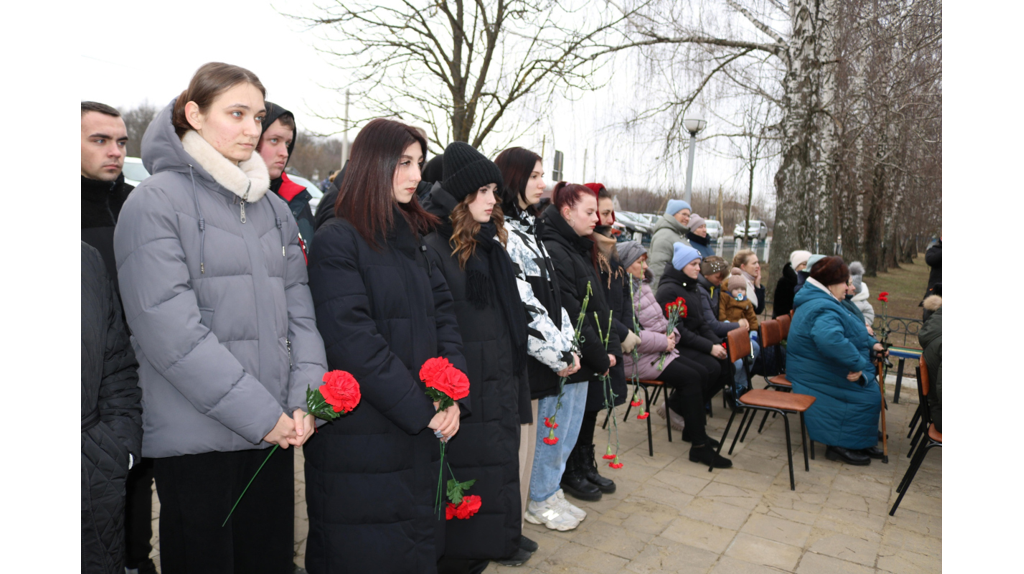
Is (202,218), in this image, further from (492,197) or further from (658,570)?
(658,570)

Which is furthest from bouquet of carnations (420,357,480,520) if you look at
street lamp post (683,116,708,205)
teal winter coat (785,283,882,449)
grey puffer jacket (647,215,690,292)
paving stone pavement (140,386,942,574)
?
street lamp post (683,116,708,205)

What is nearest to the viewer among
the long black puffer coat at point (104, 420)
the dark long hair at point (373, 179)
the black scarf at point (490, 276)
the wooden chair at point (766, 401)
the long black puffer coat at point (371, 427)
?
the long black puffer coat at point (104, 420)

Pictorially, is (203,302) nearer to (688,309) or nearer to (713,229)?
(688,309)

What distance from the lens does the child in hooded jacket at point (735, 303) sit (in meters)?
6.29

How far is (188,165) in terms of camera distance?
1997 millimetres

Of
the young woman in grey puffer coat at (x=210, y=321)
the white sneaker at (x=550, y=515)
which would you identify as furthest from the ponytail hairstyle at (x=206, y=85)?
the white sneaker at (x=550, y=515)

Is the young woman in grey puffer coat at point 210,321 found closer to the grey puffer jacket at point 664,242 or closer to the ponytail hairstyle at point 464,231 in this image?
the ponytail hairstyle at point 464,231

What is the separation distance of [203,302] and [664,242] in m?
5.30

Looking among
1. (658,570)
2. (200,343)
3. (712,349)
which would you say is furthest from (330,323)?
(712,349)

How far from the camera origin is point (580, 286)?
12.3 ft

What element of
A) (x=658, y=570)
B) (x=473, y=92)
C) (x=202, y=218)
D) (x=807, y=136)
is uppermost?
(x=473, y=92)

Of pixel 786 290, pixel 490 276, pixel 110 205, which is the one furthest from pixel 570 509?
pixel 786 290

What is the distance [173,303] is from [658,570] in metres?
2.55

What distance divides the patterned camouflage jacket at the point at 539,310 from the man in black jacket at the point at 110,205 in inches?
65.7
